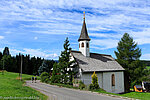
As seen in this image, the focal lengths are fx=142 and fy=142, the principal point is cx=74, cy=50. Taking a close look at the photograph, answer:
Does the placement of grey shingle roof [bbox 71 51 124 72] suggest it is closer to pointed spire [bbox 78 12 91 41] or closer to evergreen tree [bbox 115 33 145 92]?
pointed spire [bbox 78 12 91 41]

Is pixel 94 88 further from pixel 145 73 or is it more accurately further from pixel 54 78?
pixel 145 73

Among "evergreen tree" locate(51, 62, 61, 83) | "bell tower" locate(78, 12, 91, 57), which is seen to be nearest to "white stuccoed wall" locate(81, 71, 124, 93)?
"evergreen tree" locate(51, 62, 61, 83)

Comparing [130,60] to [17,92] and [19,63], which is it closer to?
[17,92]

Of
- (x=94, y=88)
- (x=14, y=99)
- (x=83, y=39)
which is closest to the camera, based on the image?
(x=14, y=99)

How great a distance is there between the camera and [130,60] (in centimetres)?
3934

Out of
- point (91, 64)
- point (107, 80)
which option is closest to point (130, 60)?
point (107, 80)

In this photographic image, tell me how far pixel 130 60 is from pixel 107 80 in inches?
540

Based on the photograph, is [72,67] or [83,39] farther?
[83,39]

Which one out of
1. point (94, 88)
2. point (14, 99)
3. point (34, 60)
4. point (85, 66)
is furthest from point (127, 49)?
point (34, 60)

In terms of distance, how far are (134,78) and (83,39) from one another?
18.7 meters

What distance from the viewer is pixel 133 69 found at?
38.4 meters

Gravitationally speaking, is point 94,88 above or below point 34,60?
below

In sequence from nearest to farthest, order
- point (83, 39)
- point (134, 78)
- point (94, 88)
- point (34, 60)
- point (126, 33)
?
point (94, 88)
point (83, 39)
point (134, 78)
point (126, 33)
point (34, 60)

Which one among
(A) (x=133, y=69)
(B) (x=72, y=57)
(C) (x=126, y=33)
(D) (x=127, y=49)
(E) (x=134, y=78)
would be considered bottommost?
(E) (x=134, y=78)
